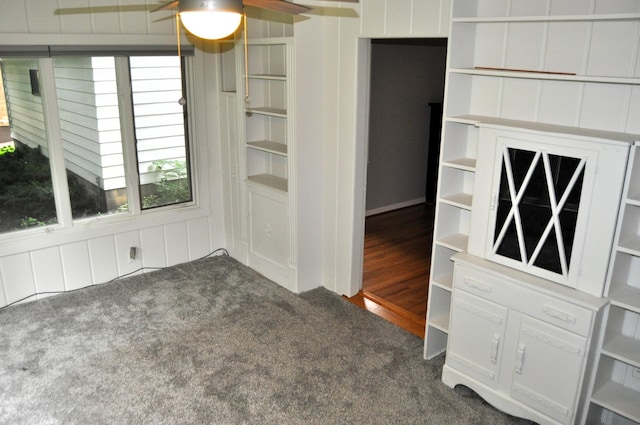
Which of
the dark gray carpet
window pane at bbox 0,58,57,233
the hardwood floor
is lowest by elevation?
the dark gray carpet

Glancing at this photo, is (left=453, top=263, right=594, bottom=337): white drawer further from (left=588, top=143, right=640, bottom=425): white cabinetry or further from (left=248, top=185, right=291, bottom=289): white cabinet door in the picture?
(left=248, top=185, right=291, bottom=289): white cabinet door

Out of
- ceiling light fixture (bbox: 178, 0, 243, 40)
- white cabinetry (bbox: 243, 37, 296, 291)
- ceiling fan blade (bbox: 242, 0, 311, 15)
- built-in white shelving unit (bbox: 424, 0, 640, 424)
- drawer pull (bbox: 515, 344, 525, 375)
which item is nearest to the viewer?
ceiling light fixture (bbox: 178, 0, 243, 40)

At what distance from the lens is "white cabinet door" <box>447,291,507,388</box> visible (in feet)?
9.49

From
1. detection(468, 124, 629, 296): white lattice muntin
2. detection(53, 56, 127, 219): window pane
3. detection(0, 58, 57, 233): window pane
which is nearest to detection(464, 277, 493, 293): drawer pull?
detection(468, 124, 629, 296): white lattice muntin

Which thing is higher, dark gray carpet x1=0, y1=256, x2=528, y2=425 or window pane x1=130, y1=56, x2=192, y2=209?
window pane x1=130, y1=56, x2=192, y2=209

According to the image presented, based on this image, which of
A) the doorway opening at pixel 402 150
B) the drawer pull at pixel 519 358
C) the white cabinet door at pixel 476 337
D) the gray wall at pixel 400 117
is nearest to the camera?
the drawer pull at pixel 519 358

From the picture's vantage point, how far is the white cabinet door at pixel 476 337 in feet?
9.49

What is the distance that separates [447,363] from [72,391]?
2.19 m

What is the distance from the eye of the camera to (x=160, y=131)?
4.67m

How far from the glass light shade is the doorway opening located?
340 cm

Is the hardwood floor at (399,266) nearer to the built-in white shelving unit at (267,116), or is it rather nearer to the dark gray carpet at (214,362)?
the dark gray carpet at (214,362)

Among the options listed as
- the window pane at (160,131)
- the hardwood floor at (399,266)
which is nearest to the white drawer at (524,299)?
the hardwood floor at (399,266)

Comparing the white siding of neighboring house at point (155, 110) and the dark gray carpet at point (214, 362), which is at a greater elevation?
the white siding of neighboring house at point (155, 110)

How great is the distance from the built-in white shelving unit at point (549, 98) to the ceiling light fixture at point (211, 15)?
1.49 metres
